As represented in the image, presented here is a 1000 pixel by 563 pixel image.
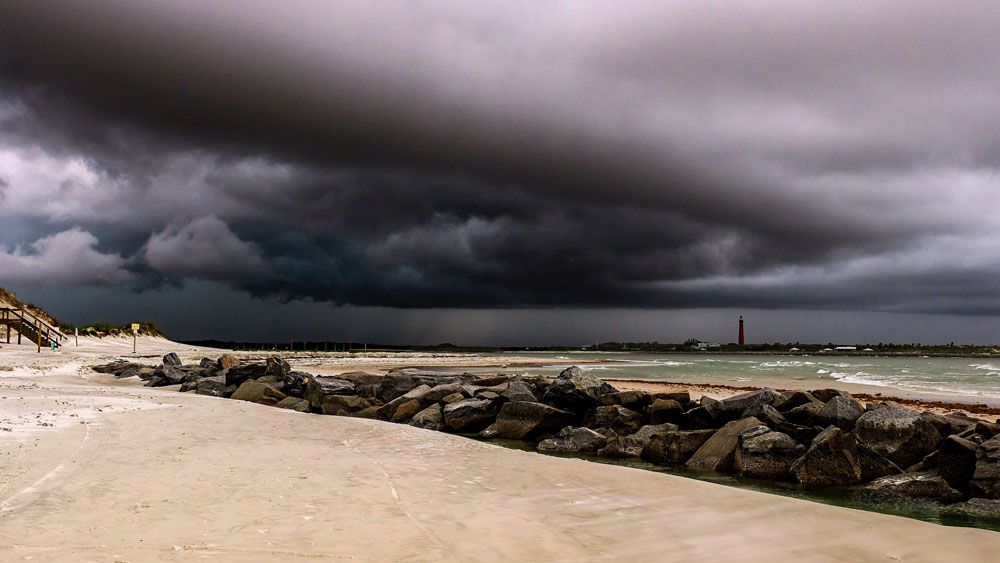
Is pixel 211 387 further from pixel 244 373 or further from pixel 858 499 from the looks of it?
pixel 858 499

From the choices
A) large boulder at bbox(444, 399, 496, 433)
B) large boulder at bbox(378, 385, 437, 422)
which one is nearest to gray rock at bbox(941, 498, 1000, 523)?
large boulder at bbox(444, 399, 496, 433)

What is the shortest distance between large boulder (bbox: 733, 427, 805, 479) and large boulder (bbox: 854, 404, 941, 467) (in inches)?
63.1

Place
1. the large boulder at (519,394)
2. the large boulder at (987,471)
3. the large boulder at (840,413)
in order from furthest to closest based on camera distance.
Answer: the large boulder at (519,394) < the large boulder at (840,413) < the large boulder at (987,471)

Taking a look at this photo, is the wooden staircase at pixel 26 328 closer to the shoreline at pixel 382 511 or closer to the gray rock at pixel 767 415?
the shoreline at pixel 382 511

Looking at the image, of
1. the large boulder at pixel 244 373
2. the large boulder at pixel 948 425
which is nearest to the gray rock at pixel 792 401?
the large boulder at pixel 948 425

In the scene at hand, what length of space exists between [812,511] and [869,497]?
8.94ft

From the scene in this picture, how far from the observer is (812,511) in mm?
7488

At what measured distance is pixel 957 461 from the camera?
33.2 feet

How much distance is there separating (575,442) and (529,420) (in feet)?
6.58

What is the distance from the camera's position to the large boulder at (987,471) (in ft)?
29.8

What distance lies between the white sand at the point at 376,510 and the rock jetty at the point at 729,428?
268 cm

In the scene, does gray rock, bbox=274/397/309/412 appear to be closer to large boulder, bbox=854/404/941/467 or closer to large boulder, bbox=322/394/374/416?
large boulder, bbox=322/394/374/416

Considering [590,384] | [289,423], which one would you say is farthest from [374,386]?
[590,384]

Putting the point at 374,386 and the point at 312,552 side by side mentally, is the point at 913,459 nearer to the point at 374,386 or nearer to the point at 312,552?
the point at 312,552
